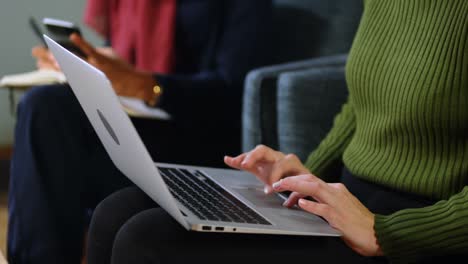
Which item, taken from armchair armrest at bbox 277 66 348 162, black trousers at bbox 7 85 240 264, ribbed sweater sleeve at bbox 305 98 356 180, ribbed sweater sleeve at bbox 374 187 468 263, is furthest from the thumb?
ribbed sweater sleeve at bbox 374 187 468 263

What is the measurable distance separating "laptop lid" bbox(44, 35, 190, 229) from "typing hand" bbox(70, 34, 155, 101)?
66cm

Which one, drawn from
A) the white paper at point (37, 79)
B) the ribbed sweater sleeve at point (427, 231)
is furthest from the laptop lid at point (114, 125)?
the white paper at point (37, 79)

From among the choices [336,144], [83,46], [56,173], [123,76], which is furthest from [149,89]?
[336,144]

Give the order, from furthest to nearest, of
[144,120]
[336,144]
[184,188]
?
[144,120], [336,144], [184,188]

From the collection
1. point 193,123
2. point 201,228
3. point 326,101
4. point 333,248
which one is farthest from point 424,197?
point 193,123

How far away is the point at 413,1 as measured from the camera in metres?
0.98

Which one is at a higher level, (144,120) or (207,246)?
(207,246)

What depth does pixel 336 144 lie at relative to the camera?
3.76ft

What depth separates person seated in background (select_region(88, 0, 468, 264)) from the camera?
801 millimetres

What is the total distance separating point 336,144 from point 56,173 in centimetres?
63

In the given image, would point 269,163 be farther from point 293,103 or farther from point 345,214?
point 293,103

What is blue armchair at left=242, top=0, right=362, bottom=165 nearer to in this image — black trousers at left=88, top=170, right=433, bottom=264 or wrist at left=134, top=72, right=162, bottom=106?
wrist at left=134, top=72, right=162, bottom=106

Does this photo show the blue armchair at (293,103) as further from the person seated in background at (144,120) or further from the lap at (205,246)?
the lap at (205,246)

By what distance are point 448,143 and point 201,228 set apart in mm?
354
